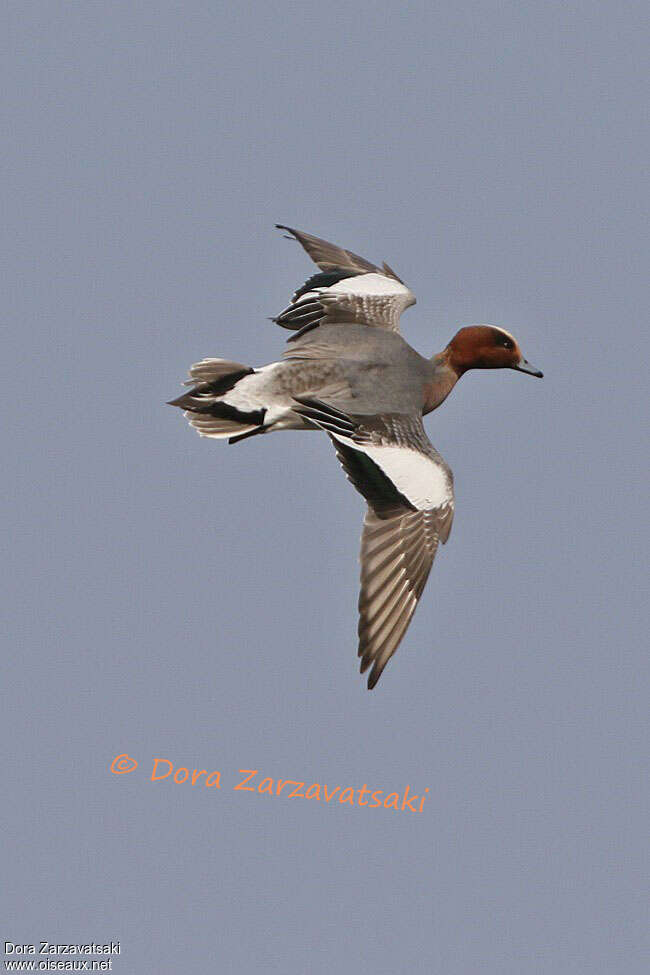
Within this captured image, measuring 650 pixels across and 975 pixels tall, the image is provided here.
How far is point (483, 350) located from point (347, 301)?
0.76 m

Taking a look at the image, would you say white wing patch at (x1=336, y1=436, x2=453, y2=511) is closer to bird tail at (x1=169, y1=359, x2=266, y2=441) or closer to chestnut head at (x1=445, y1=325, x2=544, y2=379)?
bird tail at (x1=169, y1=359, x2=266, y2=441)

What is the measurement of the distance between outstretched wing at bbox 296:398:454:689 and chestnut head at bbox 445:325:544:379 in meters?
1.13

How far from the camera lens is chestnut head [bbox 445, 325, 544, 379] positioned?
8.03m

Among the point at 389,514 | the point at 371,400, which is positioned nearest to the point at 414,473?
the point at 389,514

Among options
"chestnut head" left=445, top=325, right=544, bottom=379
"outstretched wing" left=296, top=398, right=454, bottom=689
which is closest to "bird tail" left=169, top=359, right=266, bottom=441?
"outstretched wing" left=296, top=398, right=454, bottom=689

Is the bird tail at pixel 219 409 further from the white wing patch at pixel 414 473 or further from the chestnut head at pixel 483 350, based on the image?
the chestnut head at pixel 483 350

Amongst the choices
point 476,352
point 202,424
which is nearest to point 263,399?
point 202,424

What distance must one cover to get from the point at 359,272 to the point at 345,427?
1.74m

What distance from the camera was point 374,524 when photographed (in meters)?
6.73

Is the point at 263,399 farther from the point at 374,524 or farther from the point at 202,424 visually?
the point at 374,524

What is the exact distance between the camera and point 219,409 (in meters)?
7.44

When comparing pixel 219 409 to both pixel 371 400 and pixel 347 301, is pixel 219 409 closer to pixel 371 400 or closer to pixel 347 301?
pixel 371 400

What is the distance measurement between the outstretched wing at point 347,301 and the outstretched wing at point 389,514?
1.05 metres

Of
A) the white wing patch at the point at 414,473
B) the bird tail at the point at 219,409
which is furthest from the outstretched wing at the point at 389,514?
the bird tail at the point at 219,409
